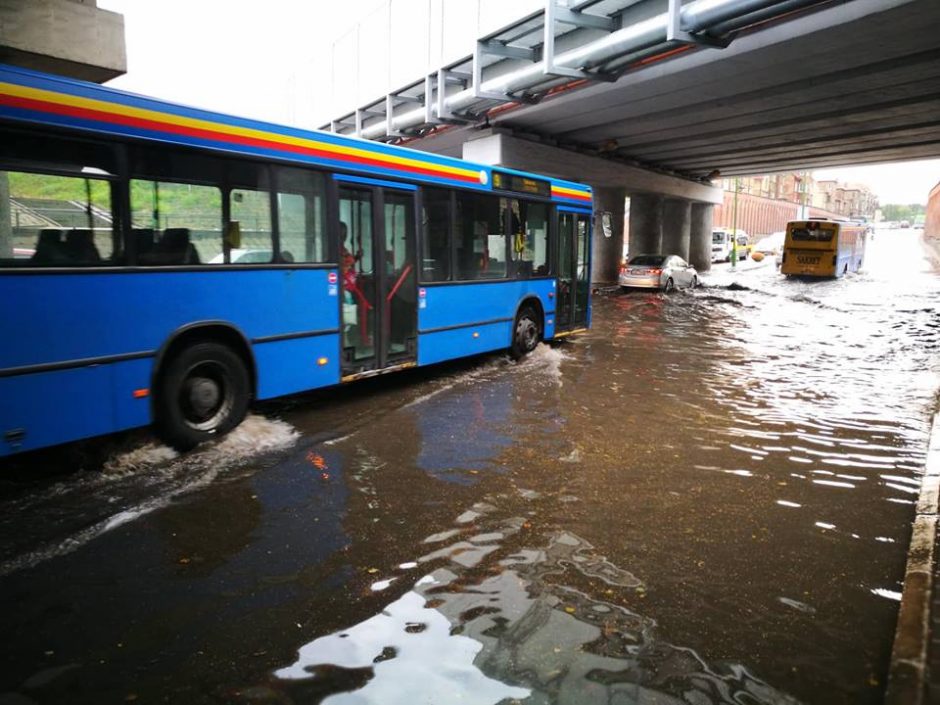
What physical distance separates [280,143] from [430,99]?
1402 centimetres

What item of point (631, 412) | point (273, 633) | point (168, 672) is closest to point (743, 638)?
point (273, 633)

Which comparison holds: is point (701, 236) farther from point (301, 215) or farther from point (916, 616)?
point (916, 616)

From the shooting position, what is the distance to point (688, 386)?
30.6 ft

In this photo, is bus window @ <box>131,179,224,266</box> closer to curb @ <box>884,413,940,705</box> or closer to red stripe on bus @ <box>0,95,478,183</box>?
red stripe on bus @ <box>0,95,478,183</box>

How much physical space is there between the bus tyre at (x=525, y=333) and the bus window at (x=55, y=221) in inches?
270

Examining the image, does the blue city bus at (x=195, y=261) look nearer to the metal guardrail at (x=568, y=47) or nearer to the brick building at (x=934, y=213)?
the metal guardrail at (x=568, y=47)

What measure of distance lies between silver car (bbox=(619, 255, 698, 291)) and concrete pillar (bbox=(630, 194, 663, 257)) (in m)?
7.69

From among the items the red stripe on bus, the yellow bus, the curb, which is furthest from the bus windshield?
the curb

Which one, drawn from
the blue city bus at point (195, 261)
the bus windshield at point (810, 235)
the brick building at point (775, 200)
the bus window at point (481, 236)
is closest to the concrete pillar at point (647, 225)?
the bus windshield at point (810, 235)

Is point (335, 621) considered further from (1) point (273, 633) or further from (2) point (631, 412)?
(2) point (631, 412)

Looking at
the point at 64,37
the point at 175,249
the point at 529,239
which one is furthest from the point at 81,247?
the point at 64,37

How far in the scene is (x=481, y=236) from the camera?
32.1ft

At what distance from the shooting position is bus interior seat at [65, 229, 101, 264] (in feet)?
16.4

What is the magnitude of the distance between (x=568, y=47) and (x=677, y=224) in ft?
78.5
